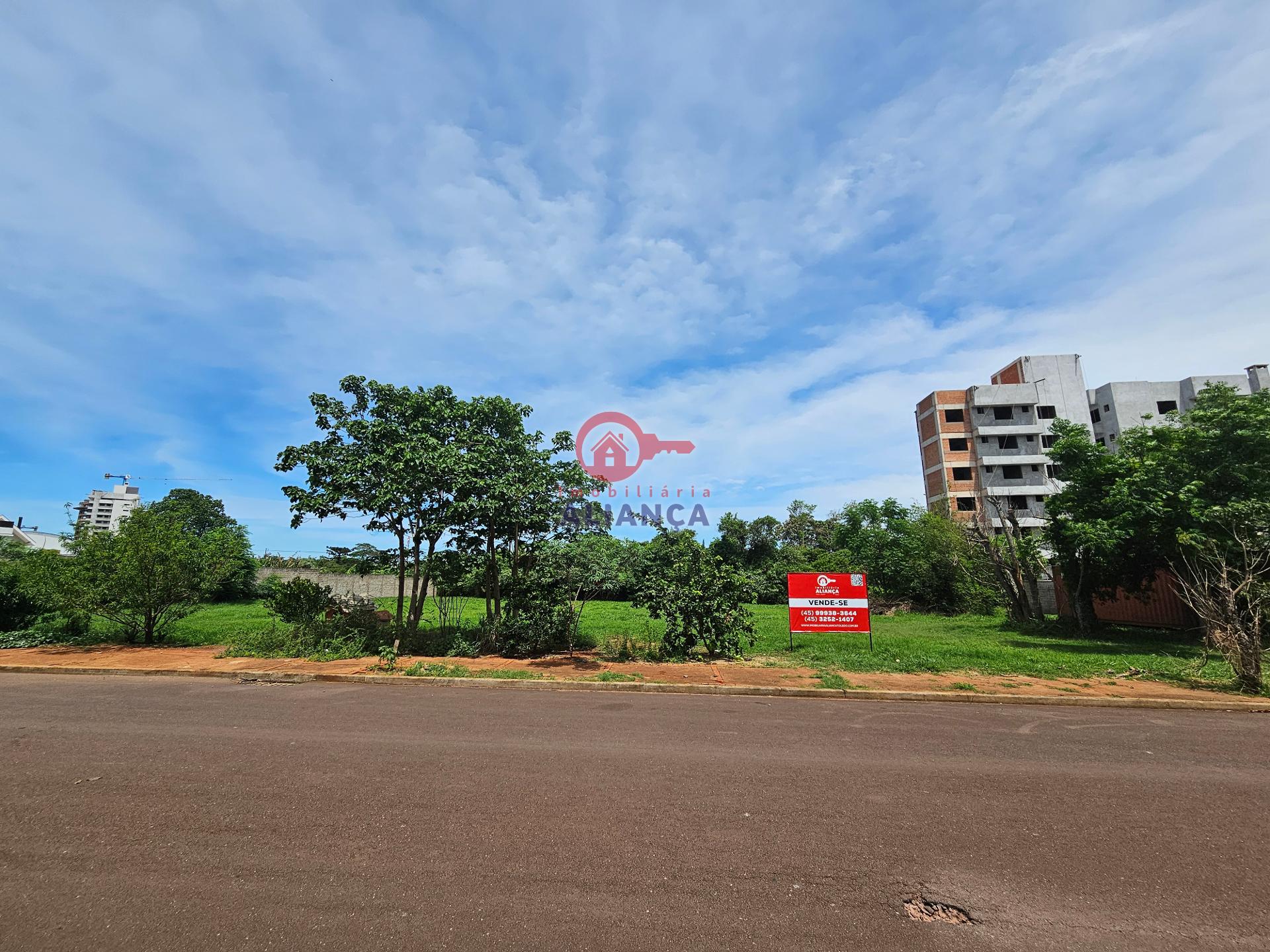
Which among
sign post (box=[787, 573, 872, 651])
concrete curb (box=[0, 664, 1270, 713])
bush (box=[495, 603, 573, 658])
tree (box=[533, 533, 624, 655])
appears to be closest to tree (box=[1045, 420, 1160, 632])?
sign post (box=[787, 573, 872, 651])

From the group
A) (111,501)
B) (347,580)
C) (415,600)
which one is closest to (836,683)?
(415,600)

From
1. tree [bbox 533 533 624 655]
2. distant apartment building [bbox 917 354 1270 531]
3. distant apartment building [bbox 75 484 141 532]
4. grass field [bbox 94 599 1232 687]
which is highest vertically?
distant apartment building [bbox 75 484 141 532]

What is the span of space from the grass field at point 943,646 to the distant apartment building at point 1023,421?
1125 inches

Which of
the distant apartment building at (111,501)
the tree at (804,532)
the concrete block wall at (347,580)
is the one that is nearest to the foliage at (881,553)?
the tree at (804,532)

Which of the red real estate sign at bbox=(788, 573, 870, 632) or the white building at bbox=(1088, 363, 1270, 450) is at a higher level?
Result: the white building at bbox=(1088, 363, 1270, 450)

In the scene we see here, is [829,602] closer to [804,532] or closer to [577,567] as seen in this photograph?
[577,567]

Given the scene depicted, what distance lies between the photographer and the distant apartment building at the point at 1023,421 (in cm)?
→ 4862

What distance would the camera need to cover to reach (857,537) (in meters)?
38.6

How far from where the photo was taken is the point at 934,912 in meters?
3.09

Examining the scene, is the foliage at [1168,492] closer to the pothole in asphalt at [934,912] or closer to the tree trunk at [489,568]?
the pothole in asphalt at [934,912]

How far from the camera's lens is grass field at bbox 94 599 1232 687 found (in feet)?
37.4

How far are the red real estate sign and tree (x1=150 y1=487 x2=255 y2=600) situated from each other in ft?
50.7

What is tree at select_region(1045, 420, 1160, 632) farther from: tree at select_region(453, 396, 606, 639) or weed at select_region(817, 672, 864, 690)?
tree at select_region(453, 396, 606, 639)

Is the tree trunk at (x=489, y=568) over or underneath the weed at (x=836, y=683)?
over
